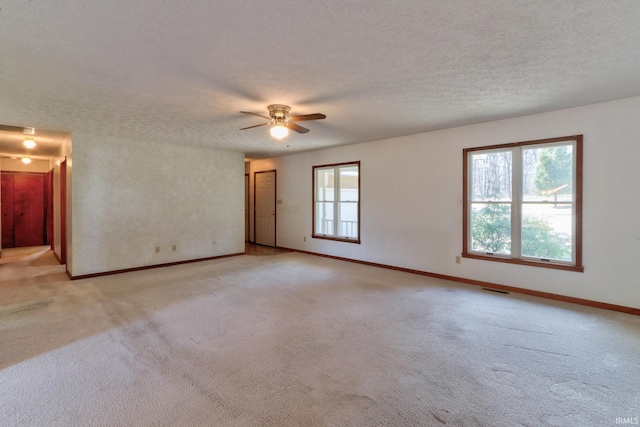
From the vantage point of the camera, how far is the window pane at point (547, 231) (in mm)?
3844

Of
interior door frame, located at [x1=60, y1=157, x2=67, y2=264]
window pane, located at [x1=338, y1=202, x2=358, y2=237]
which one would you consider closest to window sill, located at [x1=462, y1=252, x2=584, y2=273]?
window pane, located at [x1=338, y1=202, x2=358, y2=237]

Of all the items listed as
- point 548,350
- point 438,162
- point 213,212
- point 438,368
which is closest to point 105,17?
point 438,368

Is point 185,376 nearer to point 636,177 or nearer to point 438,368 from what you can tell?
point 438,368

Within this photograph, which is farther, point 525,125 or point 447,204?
point 447,204

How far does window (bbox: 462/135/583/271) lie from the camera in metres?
3.79

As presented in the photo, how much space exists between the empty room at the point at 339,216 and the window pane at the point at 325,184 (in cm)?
12

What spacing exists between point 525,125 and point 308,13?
3656mm

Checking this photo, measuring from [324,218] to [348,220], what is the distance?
67 cm

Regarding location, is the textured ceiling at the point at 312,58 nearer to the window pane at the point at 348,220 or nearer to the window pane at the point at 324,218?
the window pane at the point at 348,220

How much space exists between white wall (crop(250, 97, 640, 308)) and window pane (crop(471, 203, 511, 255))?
20 centimetres

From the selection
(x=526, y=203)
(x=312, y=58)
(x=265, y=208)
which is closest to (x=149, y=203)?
(x=265, y=208)

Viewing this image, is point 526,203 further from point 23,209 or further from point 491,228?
point 23,209

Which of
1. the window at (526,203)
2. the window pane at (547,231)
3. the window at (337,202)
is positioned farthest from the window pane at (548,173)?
the window at (337,202)

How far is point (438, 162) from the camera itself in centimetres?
489
